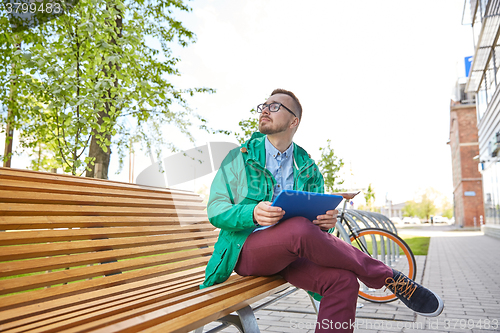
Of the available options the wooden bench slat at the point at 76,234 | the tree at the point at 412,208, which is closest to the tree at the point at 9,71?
the wooden bench slat at the point at 76,234

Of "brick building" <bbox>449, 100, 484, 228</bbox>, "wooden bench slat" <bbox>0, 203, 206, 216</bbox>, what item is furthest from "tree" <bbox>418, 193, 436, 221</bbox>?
"wooden bench slat" <bbox>0, 203, 206, 216</bbox>

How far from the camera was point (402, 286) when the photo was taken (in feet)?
7.51

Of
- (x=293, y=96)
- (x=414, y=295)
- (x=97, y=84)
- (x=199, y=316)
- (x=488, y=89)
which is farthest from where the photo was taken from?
(x=488, y=89)

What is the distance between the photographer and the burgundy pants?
1988 millimetres

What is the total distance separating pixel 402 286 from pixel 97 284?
1754mm

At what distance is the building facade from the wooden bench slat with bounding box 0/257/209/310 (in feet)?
54.1

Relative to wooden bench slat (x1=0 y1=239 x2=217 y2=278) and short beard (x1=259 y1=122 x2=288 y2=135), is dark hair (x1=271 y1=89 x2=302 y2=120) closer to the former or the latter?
short beard (x1=259 y1=122 x2=288 y2=135)

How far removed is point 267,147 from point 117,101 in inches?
120

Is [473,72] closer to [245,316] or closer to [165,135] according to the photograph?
[165,135]

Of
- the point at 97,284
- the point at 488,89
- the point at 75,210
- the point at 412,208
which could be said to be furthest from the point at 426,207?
Answer: the point at 97,284

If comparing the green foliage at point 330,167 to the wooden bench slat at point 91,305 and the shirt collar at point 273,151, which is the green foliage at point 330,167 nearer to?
the shirt collar at point 273,151

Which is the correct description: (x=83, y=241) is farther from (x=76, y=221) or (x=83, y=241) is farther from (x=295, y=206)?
(x=295, y=206)

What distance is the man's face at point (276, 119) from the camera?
9.70 feet

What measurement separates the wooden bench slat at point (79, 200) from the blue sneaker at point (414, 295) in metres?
1.95
